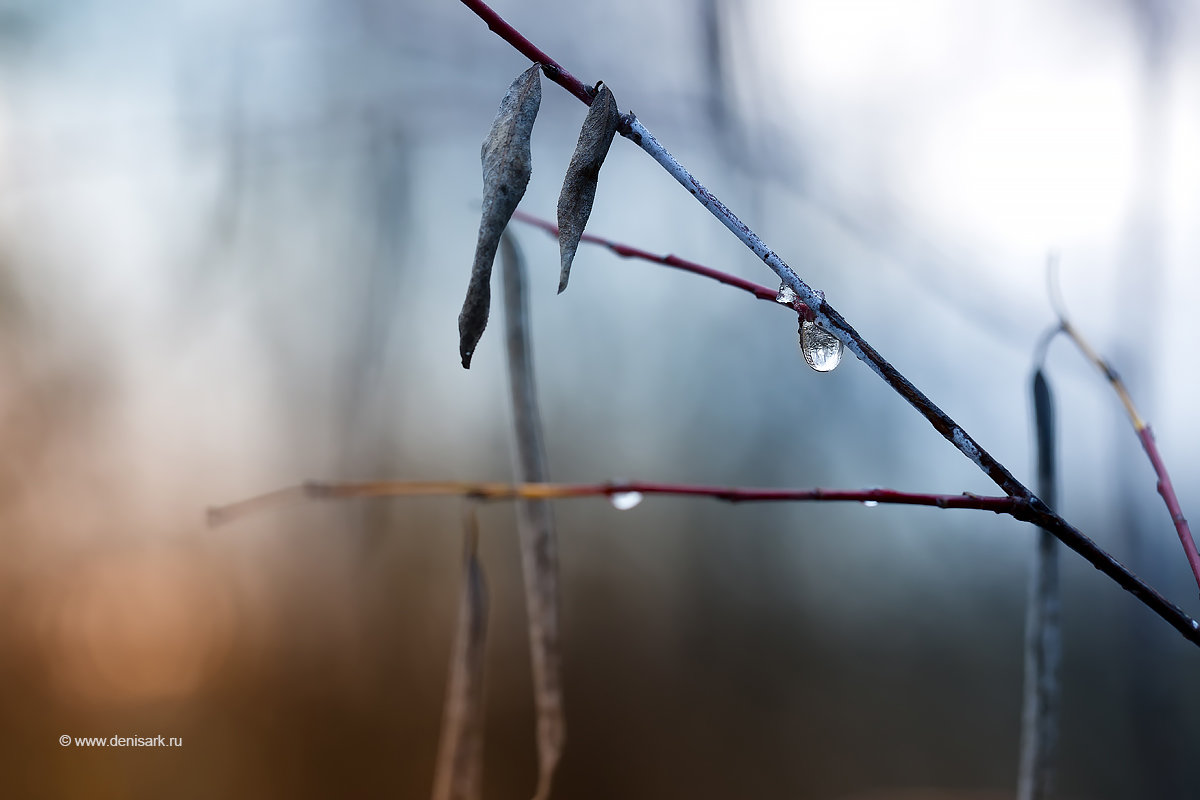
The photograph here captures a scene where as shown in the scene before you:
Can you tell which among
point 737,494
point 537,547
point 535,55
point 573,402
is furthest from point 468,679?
point 573,402

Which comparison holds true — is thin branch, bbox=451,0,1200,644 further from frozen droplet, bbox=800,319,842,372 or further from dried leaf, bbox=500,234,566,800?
dried leaf, bbox=500,234,566,800

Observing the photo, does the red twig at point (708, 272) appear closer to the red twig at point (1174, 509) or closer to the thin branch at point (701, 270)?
the thin branch at point (701, 270)

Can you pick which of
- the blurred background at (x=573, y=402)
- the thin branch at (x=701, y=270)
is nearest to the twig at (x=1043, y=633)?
the thin branch at (x=701, y=270)

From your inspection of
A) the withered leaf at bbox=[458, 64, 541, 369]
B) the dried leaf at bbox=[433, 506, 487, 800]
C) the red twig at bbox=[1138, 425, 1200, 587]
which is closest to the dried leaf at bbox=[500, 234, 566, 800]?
the dried leaf at bbox=[433, 506, 487, 800]

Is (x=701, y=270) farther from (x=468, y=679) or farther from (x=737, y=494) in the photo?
(x=468, y=679)

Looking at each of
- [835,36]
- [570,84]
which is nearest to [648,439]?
[835,36]
